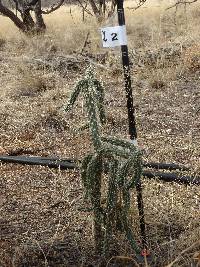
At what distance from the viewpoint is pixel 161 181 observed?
13.8 ft

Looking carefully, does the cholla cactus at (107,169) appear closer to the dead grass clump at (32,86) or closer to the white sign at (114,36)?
the white sign at (114,36)

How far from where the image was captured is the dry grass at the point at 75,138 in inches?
135

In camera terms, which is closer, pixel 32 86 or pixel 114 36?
pixel 114 36

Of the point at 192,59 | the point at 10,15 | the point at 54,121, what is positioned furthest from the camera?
the point at 10,15

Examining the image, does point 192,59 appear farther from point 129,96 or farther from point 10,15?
point 10,15

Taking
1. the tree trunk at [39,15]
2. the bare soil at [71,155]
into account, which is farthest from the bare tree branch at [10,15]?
the bare soil at [71,155]

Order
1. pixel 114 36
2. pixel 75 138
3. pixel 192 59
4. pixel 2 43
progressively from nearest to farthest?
pixel 114 36
pixel 75 138
pixel 192 59
pixel 2 43

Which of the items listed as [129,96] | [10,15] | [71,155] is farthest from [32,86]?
[10,15]

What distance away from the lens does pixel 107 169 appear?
10.2 ft

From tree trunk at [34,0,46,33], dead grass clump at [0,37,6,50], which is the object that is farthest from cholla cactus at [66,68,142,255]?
tree trunk at [34,0,46,33]

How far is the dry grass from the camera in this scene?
3.44 meters

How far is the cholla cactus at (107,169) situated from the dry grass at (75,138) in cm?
30

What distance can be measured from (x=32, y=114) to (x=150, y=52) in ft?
10.4

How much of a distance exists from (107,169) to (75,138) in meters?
2.66
